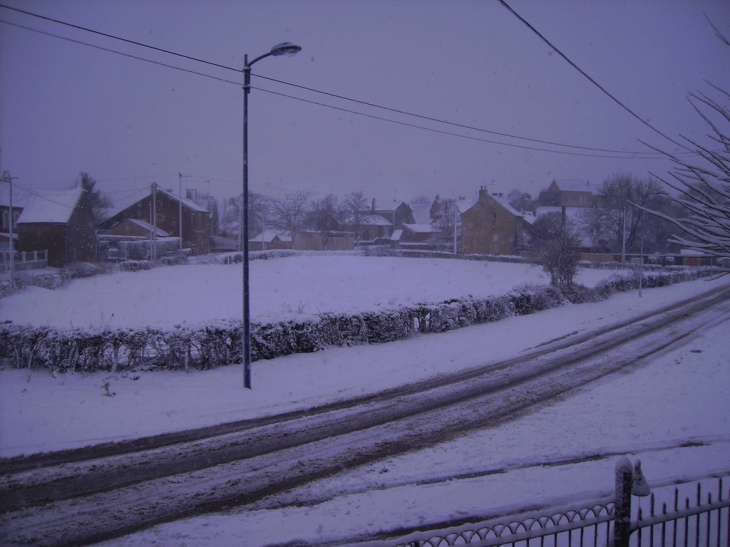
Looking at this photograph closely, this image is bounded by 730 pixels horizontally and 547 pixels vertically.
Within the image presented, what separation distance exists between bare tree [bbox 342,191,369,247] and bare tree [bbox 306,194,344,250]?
162 centimetres

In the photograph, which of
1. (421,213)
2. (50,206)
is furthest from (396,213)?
(50,206)

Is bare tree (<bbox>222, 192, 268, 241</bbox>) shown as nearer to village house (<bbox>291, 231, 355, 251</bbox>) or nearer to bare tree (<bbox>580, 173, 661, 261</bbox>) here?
village house (<bbox>291, 231, 355, 251</bbox>)

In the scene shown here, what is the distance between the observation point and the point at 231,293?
25.9 metres

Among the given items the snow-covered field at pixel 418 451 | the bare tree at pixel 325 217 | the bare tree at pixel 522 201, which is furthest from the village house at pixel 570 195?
the snow-covered field at pixel 418 451

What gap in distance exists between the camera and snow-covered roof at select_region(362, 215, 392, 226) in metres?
89.4

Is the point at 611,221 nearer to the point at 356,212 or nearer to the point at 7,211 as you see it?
the point at 356,212

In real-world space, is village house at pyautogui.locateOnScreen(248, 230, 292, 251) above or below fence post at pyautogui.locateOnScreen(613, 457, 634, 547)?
above

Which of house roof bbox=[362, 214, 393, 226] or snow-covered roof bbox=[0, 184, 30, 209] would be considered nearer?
snow-covered roof bbox=[0, 184, 30, 209]

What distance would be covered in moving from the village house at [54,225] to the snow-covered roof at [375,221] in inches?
2102

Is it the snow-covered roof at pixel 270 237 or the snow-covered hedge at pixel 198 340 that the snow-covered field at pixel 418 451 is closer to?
the snow-covered hedge at pixel 198 340

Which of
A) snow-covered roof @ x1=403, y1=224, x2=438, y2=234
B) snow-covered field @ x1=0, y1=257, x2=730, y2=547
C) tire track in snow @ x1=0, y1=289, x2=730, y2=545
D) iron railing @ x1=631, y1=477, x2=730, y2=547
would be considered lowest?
tire track in snow @ x1=0, y1=289, x2=730, y2=545

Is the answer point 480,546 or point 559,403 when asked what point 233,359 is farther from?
point 480,546

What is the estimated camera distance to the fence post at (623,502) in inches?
133

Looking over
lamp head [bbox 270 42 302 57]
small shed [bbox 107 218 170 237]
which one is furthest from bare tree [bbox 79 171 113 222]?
lamp head [bbox 270 42 302 57]
